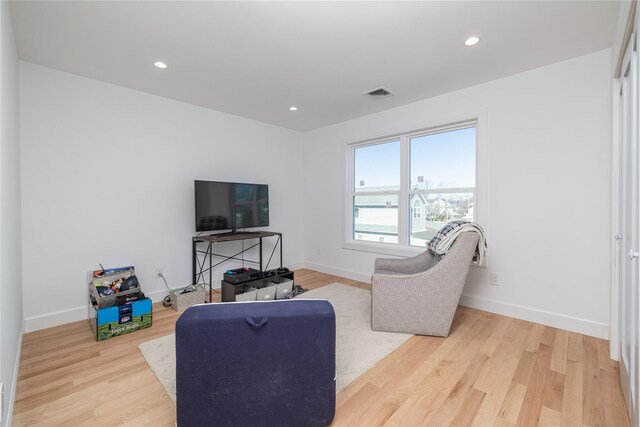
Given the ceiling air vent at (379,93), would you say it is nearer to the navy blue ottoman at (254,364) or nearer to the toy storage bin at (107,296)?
the navy blue ottoman at (254,364)

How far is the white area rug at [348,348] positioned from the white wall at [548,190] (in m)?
1.27

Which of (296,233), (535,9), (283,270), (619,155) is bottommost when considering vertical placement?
(283,270)

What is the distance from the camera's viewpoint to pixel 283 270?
362 cm

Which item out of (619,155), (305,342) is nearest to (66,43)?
(305,342)

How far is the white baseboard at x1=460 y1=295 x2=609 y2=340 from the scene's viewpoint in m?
2.42

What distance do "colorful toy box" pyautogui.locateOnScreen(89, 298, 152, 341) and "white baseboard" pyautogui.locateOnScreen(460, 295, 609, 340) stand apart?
3231 millimetres

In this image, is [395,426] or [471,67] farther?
[471,67]

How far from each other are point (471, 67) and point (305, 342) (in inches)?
108

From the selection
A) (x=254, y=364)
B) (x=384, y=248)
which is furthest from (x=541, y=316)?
(x=254, y=364)

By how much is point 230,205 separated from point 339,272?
76.2 inches

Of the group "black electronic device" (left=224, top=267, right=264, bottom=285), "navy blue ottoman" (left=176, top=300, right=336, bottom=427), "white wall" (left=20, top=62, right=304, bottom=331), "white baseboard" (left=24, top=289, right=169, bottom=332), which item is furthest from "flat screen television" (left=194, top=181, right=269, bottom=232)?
"navy blue ottoman" (left=176, top=300, right=336, bottom=427)

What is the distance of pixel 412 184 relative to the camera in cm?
375

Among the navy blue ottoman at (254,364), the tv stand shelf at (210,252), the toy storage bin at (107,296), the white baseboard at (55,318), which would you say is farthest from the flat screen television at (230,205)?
the navy blue ottoman at (254,364)

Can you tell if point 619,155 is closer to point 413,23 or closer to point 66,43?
point 413,23
